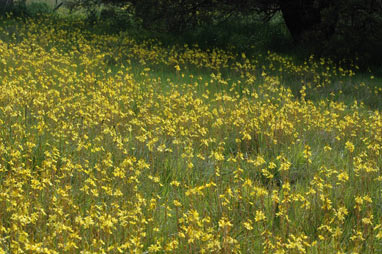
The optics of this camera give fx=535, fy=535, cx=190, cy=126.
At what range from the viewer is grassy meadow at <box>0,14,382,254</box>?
3.23 meters

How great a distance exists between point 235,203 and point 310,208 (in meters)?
0.52

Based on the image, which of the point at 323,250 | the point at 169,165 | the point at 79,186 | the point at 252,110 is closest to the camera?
the point at 323,250

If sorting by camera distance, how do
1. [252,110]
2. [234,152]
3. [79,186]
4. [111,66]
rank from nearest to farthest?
[79,186] → [234,152] → [252,110] → [111,66]

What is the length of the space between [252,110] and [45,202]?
3.39 m

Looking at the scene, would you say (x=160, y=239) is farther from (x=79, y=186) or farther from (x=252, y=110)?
(x=252, y=110)

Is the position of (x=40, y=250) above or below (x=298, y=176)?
above

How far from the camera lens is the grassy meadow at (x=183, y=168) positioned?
3.23 m

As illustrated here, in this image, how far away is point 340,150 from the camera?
5.68 metres

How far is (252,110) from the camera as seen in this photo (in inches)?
255

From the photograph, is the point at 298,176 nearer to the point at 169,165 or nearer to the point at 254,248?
the point at 169,165

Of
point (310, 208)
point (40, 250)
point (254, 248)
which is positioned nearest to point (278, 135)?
point (310, 208)

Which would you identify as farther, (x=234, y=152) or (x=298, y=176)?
(x=234, y=152)

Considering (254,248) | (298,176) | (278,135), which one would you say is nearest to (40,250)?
(254,248)

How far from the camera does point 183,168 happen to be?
4.71 metres
